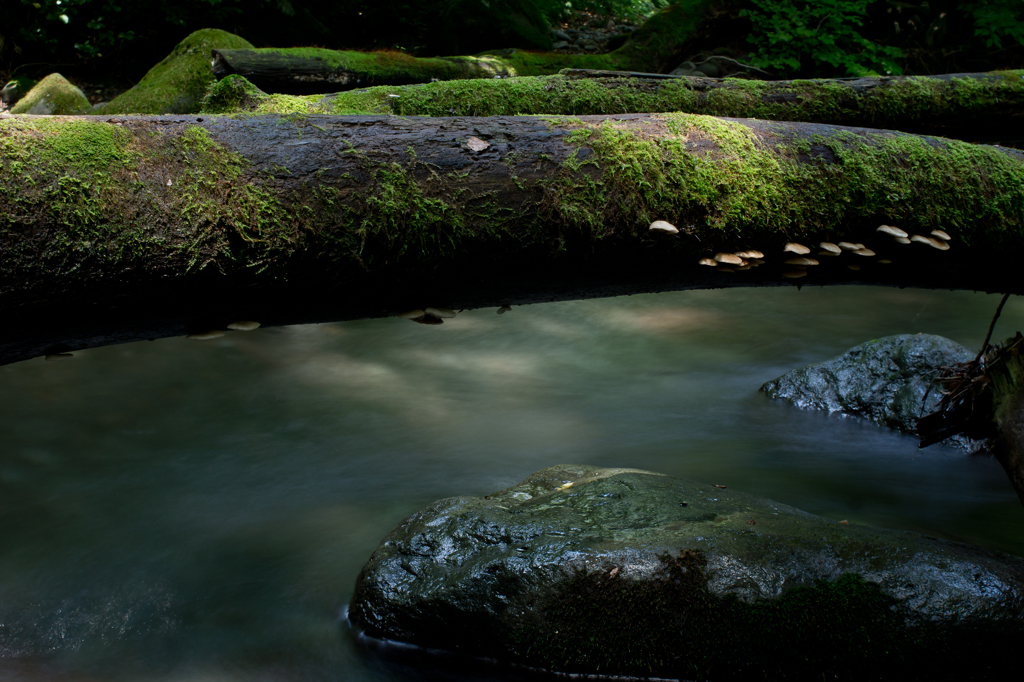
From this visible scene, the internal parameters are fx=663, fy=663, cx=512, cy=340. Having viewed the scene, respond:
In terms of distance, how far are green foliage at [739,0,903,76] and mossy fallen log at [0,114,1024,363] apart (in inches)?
364

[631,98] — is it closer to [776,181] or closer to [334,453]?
[776,181]

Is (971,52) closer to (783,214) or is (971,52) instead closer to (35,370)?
(783,214)

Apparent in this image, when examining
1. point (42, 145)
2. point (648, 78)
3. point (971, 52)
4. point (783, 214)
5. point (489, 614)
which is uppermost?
point (971, 52)

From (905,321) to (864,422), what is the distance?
159 inches

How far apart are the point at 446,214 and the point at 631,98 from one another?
3876 millimetres

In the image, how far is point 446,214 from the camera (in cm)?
208

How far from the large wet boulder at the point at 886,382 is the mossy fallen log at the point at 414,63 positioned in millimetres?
5488

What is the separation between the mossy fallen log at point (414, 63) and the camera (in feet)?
23.7

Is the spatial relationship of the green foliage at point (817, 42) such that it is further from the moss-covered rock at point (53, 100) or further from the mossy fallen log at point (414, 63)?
the moss-covered rock at point (53, 100)

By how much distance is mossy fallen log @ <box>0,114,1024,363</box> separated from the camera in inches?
71.0

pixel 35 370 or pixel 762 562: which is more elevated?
pixel 762 562

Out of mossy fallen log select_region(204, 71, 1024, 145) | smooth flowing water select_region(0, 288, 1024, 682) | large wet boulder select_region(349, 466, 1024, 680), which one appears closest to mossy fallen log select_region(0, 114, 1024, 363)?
large wet boulder select_region(349, 466, 1024, 680)

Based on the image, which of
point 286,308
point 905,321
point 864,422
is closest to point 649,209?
point 286,308

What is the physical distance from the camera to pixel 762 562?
3004 mm
